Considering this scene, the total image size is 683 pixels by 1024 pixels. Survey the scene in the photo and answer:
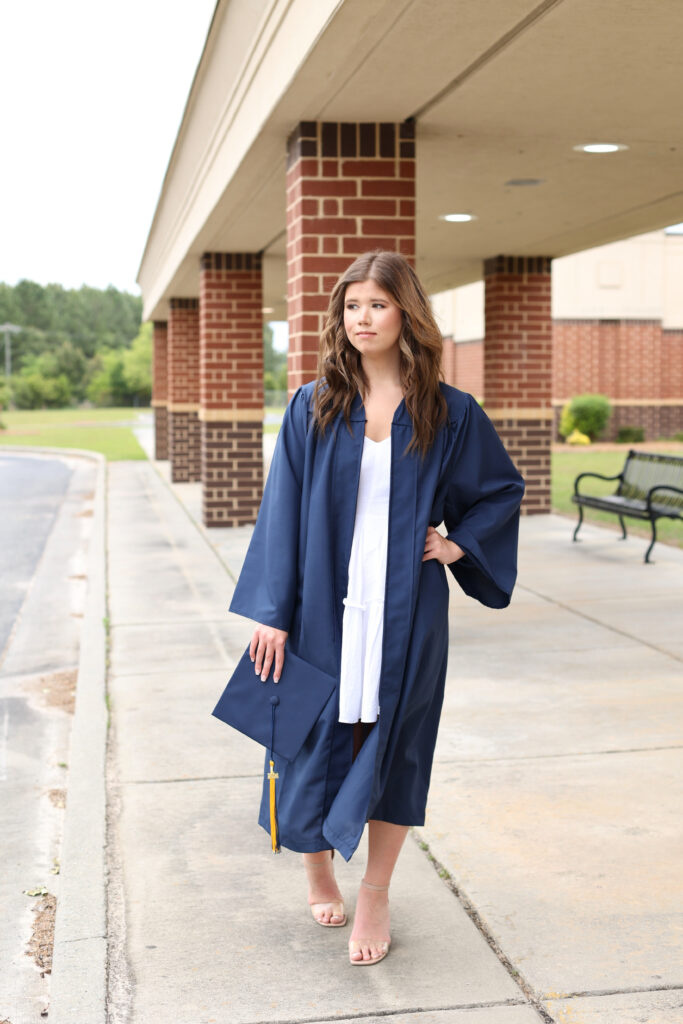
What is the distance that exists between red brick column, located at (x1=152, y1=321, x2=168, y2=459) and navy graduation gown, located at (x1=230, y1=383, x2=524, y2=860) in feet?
72.8

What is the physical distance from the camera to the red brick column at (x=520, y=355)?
13.7 metres

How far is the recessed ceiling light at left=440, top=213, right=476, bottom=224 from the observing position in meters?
10.7

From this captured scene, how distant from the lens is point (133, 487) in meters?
19.7

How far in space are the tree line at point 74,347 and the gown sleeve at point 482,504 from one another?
300ft

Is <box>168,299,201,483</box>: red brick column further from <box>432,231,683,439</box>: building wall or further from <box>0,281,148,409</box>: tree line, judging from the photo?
<box>0,281,148,409</box>: tree line

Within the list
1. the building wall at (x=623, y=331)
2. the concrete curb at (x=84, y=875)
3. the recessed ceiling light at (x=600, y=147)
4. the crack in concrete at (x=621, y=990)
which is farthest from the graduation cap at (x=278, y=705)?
the building wall at (x=623, y=331)

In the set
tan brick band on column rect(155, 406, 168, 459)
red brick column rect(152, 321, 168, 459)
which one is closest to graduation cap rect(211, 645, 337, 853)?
red brick column rect(152, 321, 168, 459)

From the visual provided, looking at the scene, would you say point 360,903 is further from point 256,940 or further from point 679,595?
point 679,595

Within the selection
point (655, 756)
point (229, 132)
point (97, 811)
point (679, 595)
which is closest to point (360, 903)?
point (97, 811)

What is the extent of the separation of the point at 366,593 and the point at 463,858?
133 cm

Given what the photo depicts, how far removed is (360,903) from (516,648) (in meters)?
3.89

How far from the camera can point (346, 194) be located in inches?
275

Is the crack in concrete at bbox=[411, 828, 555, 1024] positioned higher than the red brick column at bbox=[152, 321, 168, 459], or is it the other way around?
the red brick column at bbox=[152, 321, 168, 459]

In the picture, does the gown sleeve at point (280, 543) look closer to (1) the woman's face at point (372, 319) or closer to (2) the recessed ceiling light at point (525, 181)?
(1) the woman's face at point (372, 319)
